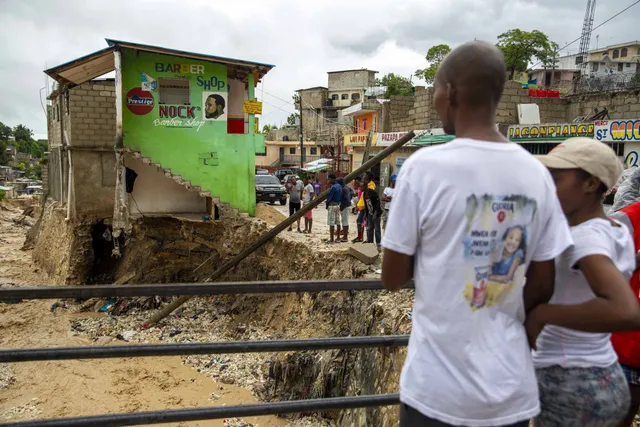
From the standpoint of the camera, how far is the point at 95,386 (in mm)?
10578

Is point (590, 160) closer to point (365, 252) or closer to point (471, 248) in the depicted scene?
point (471, 248)

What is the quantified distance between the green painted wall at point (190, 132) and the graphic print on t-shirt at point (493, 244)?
14436 millimetres

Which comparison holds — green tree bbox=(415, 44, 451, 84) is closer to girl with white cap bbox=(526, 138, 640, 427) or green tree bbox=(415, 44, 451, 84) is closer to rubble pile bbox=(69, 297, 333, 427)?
rubble pile bbox=(69, 297, 333, 427)

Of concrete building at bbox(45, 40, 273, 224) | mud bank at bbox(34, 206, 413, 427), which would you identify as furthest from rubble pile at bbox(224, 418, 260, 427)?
concrete building at bbox(45, 40, 273, 224)

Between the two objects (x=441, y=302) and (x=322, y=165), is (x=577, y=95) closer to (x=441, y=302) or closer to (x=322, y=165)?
(x=441, y=302)

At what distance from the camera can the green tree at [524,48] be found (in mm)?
39062

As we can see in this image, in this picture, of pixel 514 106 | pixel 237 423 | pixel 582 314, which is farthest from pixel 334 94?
pixel 582 314

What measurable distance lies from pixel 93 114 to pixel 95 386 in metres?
8.94

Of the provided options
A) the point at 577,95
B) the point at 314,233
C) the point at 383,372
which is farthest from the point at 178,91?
the point at 577,95

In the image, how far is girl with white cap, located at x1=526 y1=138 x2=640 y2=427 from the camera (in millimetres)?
1580

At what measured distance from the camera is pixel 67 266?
54.2 ft

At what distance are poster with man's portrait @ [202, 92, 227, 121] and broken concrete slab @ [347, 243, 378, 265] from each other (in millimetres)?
6728

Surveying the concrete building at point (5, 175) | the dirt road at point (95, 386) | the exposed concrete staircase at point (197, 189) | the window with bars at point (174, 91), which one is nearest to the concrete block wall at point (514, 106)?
the exposed concrete staircase at point (197, 189)

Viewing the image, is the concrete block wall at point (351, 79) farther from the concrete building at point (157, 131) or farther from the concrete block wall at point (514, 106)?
the concrete building at point (157, 131)
